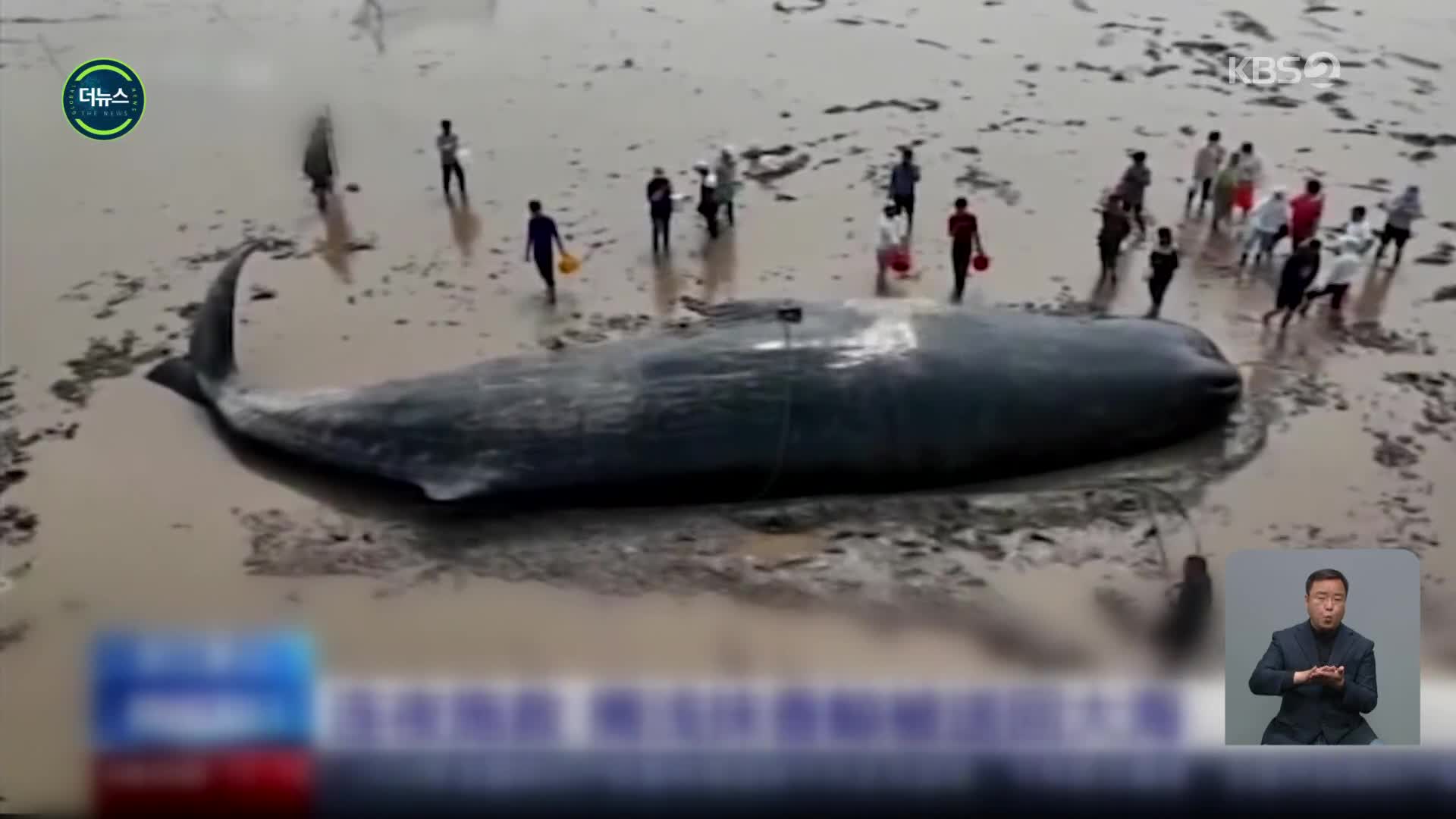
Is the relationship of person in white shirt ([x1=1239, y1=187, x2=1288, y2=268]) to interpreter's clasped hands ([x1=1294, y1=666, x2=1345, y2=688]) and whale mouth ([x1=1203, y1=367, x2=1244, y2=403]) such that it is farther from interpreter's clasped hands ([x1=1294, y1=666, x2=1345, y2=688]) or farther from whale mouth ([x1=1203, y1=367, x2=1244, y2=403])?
interpreter's clasped hands ([x1=1294, y1=666, x2=1345, y2=688])

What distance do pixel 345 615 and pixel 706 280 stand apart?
5823 millimetres

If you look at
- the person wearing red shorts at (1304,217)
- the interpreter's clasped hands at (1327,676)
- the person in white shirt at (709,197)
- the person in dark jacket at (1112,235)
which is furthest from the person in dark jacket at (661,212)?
the interpreter's clasped hands at (1327,676)

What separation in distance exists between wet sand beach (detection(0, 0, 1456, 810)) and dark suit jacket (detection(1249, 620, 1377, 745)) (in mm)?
1358

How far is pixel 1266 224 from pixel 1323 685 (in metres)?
7.37

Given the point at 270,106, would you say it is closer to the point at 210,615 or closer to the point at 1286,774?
the point at 210,615

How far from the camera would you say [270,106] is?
55.7 feet

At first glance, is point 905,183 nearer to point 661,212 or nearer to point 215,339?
point 661,212

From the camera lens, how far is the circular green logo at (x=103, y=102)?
1495 cm

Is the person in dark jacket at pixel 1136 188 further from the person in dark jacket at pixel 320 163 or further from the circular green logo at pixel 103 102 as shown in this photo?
the circular green logo at pixel 103 102

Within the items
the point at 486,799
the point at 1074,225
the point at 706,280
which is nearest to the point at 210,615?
the point at 486,799

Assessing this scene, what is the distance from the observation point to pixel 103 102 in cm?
1512

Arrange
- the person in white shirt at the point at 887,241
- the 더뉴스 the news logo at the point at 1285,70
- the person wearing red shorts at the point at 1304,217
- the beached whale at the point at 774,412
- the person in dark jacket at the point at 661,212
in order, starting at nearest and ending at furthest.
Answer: the beached whale at the point at 774,412 → the person in white shirt at the point at 887,241 → the person wearing red shorts at the point at 1304,217 → the person in dark jacket at the point at 661,212 → the 더뉴스 the news logo at the point at 1285,70

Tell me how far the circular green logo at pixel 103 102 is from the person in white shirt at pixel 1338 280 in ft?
47.3

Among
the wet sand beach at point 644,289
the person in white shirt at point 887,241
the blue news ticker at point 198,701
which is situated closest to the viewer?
the blue news ticker at point 198,701
